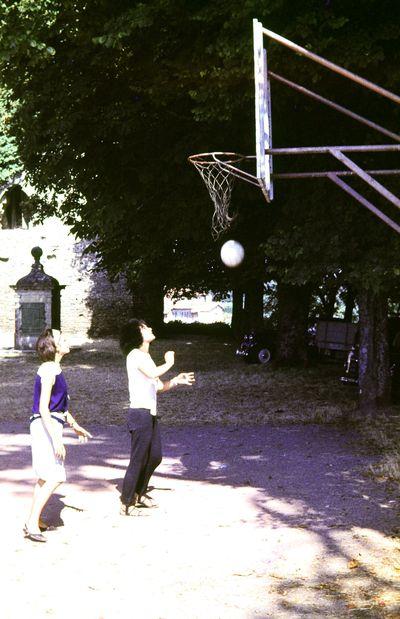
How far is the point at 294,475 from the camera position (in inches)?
389

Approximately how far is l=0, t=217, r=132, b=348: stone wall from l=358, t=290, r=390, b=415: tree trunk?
76.0 ft

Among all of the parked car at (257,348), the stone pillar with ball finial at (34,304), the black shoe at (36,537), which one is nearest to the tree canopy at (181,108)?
the black shoe at (36,537)

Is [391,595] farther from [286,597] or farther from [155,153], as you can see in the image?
[155,153]

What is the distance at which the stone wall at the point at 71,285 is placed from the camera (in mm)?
38000

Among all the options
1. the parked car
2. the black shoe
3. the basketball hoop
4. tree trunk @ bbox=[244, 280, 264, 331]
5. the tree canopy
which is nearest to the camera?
the black shoe

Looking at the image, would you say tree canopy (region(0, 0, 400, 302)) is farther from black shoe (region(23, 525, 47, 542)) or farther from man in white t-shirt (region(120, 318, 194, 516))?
black shoe (region(23, 525, 47, 542))

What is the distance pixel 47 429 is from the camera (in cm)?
697

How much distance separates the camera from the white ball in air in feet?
61.8

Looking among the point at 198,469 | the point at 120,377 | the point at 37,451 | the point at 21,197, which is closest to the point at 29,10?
the point at 198,469

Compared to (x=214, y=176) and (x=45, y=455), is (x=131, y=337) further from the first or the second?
(x=214, y=176)

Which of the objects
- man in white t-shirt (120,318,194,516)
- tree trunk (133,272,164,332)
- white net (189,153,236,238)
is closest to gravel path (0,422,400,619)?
man in white t-shirt (120,318,194,516)

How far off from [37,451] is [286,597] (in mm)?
2491

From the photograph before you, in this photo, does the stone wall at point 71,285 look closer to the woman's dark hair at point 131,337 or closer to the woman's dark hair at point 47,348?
the woman's dark hair at point 131,337

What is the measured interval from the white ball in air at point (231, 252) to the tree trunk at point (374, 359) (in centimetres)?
425
